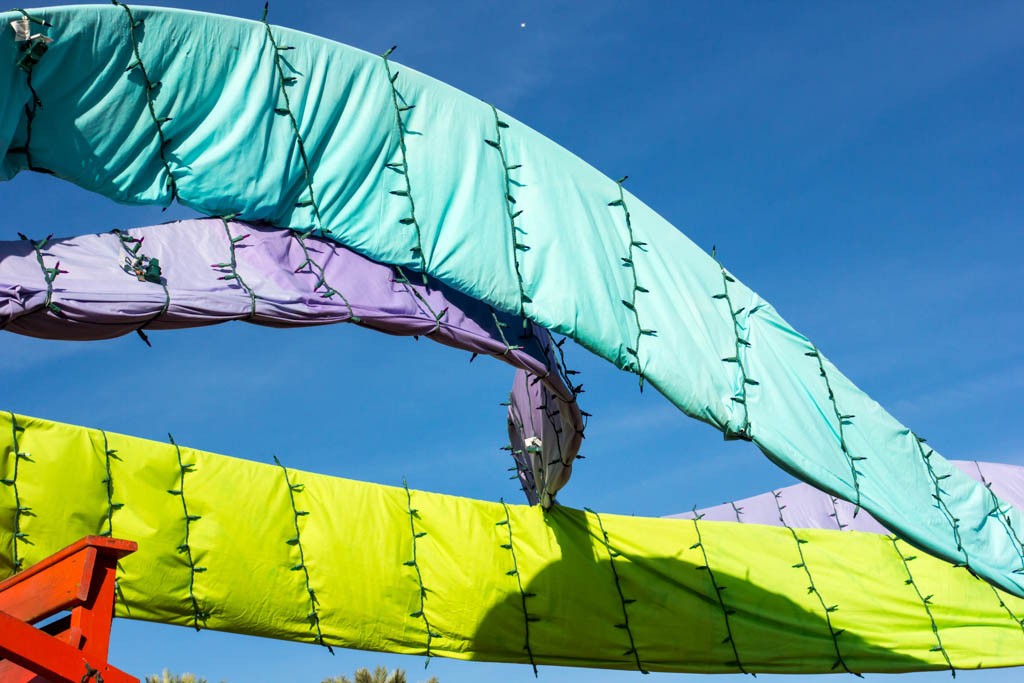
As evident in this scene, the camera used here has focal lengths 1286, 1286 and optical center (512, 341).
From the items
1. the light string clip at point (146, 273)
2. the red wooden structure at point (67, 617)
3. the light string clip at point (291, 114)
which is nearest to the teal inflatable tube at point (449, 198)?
the light string clip at point (291, 114)

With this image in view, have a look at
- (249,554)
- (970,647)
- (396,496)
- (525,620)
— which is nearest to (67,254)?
(249,554)

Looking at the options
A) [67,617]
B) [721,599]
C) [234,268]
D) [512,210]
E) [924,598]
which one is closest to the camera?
[67,617]

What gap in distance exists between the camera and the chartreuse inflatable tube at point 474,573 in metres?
8.22

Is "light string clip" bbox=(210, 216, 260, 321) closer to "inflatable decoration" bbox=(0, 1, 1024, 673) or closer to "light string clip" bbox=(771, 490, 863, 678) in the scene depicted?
"inflatable decoration" bbox=(0, 1, 1024, 673)

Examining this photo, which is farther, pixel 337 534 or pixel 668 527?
pixel 668 527

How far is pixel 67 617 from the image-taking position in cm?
500

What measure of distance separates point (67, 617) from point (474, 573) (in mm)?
4547

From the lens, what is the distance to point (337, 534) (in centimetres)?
894

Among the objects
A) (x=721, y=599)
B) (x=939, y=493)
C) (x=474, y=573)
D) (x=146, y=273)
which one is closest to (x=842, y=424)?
(x=939, y=493)

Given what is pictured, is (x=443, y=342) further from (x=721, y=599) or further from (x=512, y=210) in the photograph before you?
(x=721, y=599)

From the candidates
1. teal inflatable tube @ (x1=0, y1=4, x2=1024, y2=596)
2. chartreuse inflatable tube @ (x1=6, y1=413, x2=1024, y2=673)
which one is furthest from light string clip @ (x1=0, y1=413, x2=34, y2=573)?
teal inflatable tube @ (x1=0, y1=4, x2=1024, y2=596)

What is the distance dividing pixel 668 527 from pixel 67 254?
539 centimetres

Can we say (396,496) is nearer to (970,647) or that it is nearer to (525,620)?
(525,620)

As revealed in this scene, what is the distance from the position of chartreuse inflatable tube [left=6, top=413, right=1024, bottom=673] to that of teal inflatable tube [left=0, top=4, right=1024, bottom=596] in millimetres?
1947
